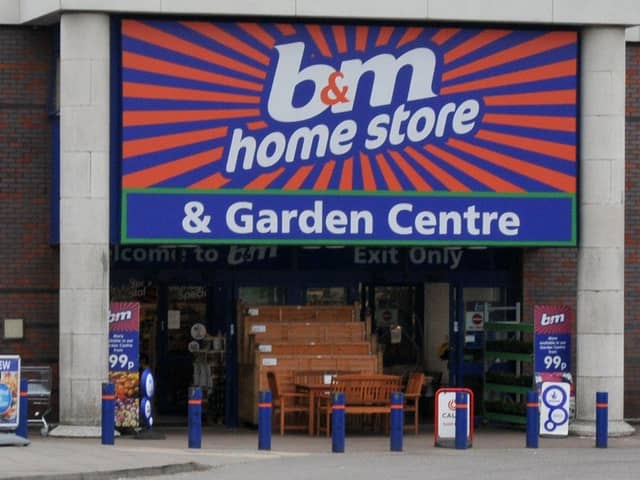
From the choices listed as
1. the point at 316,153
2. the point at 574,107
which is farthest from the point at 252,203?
the point at 574,107

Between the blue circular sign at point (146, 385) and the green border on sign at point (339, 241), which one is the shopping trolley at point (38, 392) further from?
the green border on sign at point (339, 241)

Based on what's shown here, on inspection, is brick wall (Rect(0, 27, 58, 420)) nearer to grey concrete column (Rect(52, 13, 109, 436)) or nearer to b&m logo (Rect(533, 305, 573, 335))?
grey concrete column (Rect(52, 13, 109, 436))

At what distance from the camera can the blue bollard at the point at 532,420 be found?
23.9 m

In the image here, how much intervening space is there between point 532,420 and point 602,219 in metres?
3.97

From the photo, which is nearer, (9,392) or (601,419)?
(9,392)

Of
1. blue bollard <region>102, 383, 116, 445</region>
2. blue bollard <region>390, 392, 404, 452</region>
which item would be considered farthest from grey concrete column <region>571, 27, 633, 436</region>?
blue bollard <region>102, 383, 116, 445</region>

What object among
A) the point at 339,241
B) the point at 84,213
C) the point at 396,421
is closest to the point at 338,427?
the point at 396,421

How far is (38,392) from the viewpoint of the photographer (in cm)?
2588

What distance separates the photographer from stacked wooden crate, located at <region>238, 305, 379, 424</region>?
89.8ft

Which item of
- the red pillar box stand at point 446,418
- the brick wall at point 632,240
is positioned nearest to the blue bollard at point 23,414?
the red pillar box stand at point 446,418

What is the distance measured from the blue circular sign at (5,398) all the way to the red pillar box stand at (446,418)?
6023 millimetres

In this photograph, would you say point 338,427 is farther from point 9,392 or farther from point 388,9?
point 388,9

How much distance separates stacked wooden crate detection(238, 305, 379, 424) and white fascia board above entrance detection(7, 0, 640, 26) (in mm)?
5397

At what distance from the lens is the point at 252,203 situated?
83.8 ft
